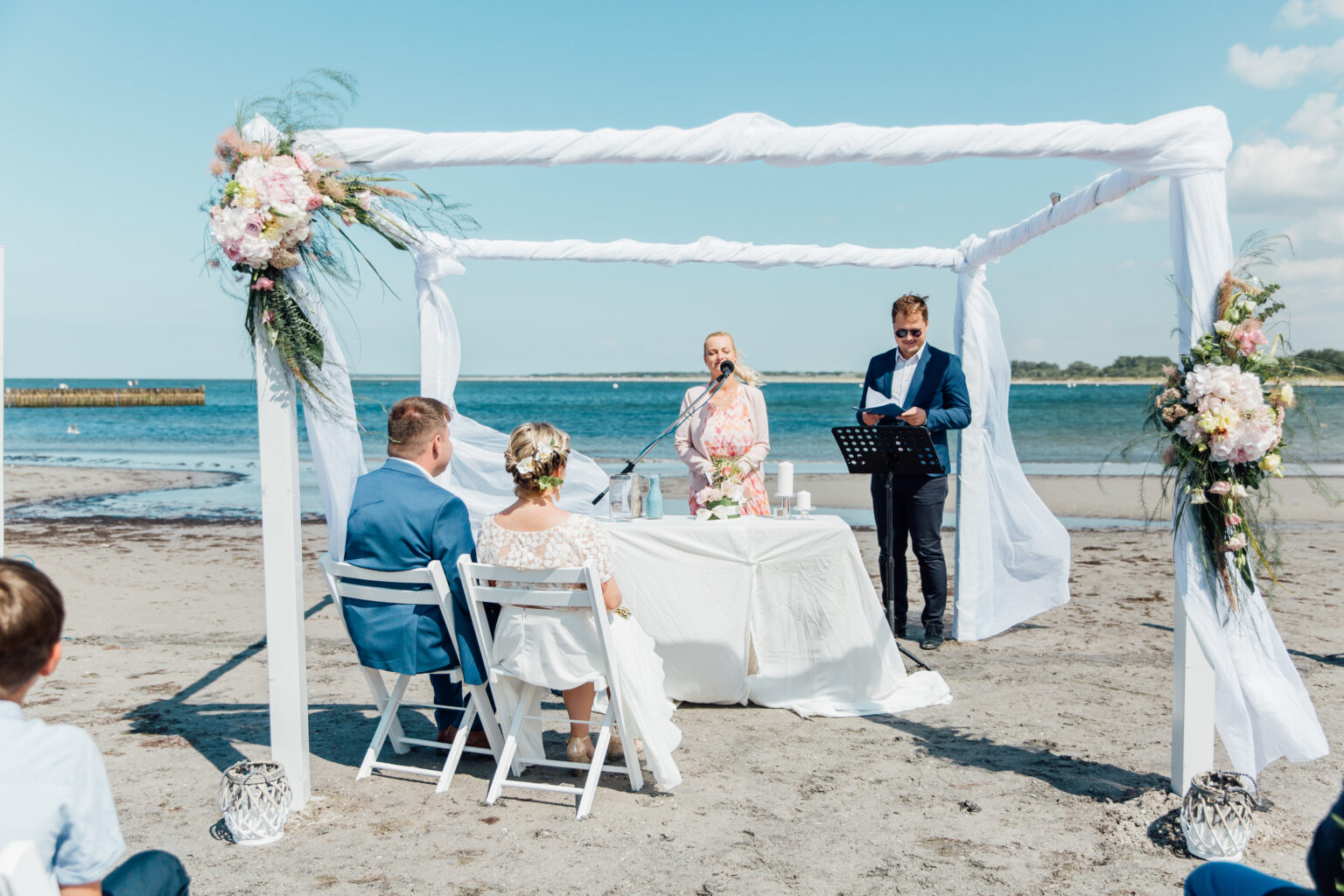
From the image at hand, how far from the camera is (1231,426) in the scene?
3014mm

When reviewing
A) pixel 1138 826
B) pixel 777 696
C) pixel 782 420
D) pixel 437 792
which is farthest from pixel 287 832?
pixel 782 420

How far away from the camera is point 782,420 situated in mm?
41625

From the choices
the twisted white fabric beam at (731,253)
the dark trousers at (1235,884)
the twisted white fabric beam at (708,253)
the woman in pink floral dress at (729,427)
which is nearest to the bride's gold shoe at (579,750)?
the woman in pink floral dress at (729,427)

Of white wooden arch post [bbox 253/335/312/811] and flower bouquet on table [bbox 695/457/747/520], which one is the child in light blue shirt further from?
flower bouquet on table [bbox 695/457/747/520]

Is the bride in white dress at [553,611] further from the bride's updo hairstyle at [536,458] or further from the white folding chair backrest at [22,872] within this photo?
the white folding chair backrest at [22,872]

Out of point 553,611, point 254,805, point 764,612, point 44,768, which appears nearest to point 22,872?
point 44,768

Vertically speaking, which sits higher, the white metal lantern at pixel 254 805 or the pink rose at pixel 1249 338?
the pink rose at pixel 1249 338

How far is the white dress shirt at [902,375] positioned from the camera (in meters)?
5.75

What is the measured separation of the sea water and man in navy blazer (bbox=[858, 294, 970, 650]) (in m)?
1.11

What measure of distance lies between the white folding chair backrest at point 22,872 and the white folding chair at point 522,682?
1.86m

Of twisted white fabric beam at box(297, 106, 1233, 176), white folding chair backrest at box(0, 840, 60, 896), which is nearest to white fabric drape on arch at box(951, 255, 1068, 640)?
twisted white fabric beam at box(297, 106, 1233, 176)

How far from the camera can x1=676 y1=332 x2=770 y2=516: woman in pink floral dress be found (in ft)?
16.9

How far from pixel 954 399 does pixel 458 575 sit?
131 inches

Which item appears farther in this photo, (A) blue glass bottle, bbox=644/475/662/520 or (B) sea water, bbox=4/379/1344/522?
(B) sea water, bbox=4/379/1344/522
